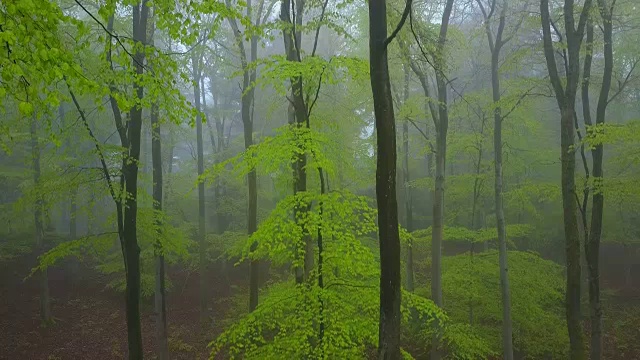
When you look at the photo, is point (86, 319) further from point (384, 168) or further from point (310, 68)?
point (384, 168)

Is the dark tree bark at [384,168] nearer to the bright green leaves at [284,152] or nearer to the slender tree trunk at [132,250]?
the bright green leaves at [284,152]

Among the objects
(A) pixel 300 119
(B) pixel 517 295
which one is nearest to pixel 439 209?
(B) pixel 517 295

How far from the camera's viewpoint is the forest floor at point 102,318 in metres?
13.9

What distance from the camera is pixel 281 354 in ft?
20.0

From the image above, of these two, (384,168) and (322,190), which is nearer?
(384,168)

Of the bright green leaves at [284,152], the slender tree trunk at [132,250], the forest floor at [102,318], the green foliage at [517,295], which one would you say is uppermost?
the bright green leaves at [284,152]

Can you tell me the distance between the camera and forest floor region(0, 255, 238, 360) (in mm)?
13930

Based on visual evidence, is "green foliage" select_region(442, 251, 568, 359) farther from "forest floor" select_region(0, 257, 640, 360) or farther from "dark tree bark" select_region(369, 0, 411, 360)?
"dark tree bark" select_region(369, 0, 411, 360)

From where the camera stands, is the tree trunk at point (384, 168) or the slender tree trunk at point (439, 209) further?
the slender tree trunk at point (439, 209)

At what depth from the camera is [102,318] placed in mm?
16578

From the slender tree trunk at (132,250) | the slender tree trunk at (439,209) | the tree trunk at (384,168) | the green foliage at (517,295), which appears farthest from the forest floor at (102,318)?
the tree trunk at (384,168)

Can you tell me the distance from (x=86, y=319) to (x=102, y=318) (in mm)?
581

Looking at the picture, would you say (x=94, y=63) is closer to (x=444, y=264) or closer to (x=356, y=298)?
(x=356, y=298)

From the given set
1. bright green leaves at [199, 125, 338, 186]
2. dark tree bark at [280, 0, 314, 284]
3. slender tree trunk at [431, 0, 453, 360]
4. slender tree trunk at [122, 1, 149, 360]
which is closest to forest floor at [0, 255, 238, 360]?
slender tree trunk at [122, 1, 149, 360]
